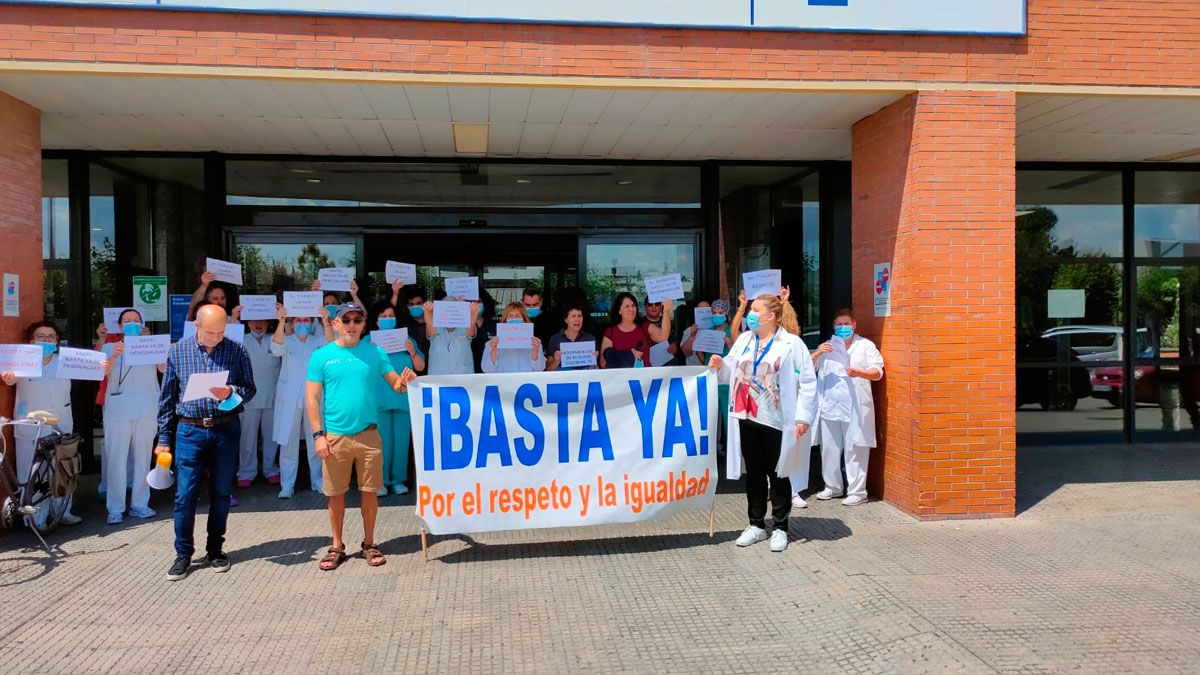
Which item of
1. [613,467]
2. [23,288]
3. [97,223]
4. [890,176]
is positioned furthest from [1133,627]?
[97,223]

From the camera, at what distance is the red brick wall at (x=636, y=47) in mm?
5770

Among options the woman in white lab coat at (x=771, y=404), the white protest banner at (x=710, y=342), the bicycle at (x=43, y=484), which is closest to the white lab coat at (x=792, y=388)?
the woman in white lab coat at (x=771, y=404)

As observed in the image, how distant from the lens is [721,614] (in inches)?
177

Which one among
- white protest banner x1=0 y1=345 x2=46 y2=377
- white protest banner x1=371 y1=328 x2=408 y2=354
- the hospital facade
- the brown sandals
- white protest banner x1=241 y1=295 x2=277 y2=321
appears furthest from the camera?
white protest banner x1=241 y1=295 x2=277 y2=321

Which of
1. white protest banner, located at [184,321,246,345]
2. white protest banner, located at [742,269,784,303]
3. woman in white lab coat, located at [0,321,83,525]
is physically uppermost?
Answer: white protest banner, located at [742,269,784,303]

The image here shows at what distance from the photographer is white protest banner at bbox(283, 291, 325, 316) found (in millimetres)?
7090

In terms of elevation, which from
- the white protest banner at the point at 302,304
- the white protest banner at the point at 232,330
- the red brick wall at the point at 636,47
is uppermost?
the red brick wall at the point at 636,47

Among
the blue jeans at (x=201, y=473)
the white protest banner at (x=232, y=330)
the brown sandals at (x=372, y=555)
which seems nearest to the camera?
the blue jeans at (x=201, y=473)

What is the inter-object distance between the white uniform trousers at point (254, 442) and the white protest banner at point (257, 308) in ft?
3.36

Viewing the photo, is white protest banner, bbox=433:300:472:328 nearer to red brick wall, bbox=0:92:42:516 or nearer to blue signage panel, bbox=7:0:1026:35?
blue signage panel, bbox=7:0:1026:35

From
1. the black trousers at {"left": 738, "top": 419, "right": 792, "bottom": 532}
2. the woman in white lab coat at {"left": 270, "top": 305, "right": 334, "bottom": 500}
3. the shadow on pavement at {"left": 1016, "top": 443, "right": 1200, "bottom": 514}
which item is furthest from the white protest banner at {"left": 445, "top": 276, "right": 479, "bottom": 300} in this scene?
the shadow on pavement at {"left": 1016, "top": 443, "right": 1200, "bottom": 514}

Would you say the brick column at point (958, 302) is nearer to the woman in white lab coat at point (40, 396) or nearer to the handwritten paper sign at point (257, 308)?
the handwritten paper sign at point (257, 308)

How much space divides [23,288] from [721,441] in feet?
21.3

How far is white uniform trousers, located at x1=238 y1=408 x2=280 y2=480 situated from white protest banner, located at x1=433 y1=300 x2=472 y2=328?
2.12 meters
